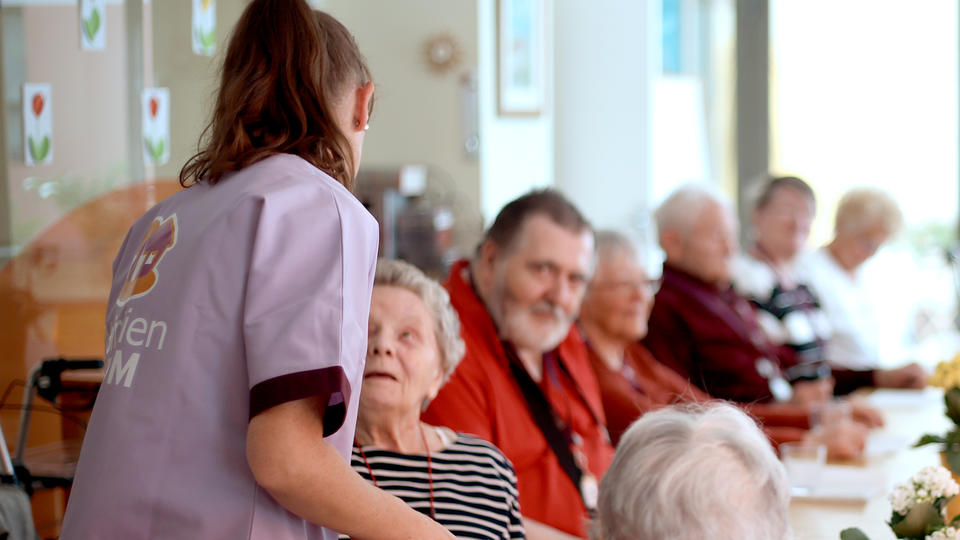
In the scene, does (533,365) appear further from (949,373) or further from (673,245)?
(673,245)

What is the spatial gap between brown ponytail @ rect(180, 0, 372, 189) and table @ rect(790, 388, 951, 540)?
124cm

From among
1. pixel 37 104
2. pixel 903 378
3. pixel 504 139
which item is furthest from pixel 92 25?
pixel 903 378

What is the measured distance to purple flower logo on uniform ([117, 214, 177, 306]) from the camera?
53.1 inches

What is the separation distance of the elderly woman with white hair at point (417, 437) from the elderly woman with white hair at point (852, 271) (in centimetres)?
308

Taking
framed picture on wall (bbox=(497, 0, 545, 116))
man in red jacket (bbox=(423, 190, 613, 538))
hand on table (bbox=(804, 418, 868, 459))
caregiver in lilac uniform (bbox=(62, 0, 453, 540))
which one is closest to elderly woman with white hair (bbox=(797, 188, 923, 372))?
hand on table (bbox=(804, 418, 868, 459))

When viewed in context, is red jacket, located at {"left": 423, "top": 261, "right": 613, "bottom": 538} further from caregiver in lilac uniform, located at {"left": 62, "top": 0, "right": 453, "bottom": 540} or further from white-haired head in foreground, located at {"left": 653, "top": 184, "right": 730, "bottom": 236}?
white-haired head in foreground, located at {"left": 653, "top": 184, "right": 730, "bottom": 236}

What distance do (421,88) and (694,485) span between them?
4739 millimetres

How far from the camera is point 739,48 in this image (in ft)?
23.3

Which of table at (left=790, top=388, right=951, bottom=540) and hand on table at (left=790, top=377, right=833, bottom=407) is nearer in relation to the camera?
table at (left=790, top=388, right=951, bottom=540)

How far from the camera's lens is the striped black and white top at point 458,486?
181cm

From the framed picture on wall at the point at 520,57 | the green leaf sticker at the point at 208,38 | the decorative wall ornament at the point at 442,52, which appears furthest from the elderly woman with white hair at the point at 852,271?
the green leaf sticker at the point at 208,38

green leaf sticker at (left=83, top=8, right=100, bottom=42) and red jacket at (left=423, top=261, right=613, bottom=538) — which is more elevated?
green leaf sticker at (left=83, top=8, right=100, bottom=42)

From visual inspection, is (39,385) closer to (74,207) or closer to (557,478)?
(74,207)

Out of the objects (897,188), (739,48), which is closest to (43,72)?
(739,48)
